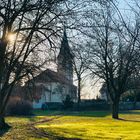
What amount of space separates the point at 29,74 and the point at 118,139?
33.3 feet

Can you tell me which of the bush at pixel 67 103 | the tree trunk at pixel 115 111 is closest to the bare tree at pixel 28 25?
the tree trunk at pixel 115 111

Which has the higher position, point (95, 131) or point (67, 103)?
point (67, 103)

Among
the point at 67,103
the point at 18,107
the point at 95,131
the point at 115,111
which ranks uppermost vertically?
the point at 67,103

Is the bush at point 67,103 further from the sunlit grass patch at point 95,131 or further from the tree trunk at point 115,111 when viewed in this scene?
the sunlit grass patch at point 95,131

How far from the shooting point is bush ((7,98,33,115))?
67.4 meters

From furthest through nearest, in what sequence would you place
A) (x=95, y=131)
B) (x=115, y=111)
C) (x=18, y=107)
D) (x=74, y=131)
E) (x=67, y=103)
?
(x=67, y=103), (x=18, y=107), (x=115, y=111), (x=74, y=131), (x=95, y=131)

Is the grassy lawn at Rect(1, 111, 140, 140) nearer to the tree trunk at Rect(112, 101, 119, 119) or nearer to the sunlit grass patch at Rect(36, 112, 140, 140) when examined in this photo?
the sunlit grass patch at Rect(36, 112, 140, 140)

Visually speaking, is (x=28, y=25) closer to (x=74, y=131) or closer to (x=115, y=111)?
(x=74, y=131)

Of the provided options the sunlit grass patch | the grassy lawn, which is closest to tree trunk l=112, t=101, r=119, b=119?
the grassy lawn

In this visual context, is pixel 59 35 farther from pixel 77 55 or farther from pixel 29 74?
pixel 29 74

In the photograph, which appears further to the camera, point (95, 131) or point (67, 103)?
point (67, 103)

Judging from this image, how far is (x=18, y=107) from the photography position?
6919cm

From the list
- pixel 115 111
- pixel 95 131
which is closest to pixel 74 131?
pixel 95 131

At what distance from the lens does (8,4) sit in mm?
20516
